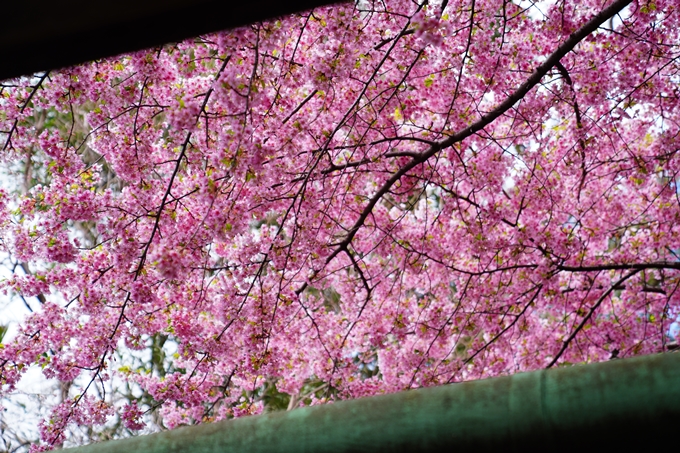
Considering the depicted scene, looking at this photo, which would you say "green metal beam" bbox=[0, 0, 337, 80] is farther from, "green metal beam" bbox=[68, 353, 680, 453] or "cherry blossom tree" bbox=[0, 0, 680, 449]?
"cherry blossom tree" bbox=[0, 0, 680, 449]

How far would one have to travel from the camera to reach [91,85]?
4.24 m

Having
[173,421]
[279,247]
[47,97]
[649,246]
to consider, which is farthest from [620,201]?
[47,97]

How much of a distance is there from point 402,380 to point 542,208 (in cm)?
232

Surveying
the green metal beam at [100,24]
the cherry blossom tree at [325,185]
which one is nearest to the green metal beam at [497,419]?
the green metal beam at [100,24]

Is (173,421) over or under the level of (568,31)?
under

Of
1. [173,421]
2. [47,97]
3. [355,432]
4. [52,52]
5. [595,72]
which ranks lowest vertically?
[355,432]

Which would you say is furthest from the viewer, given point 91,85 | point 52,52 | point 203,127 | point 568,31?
point 568,31

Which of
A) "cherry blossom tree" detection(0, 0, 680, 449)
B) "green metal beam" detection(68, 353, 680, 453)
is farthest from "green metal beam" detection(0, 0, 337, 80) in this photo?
"cherry blossom tree" detection(0, 0, 680, 449)

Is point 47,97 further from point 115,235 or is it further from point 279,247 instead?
point 279,247

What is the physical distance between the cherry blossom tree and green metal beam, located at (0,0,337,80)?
1.88 m

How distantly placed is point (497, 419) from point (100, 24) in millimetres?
1037

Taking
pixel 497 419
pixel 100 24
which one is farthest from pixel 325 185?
pixel 497 419

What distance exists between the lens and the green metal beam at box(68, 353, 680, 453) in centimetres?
99

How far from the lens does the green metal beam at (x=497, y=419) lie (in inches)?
39.0
